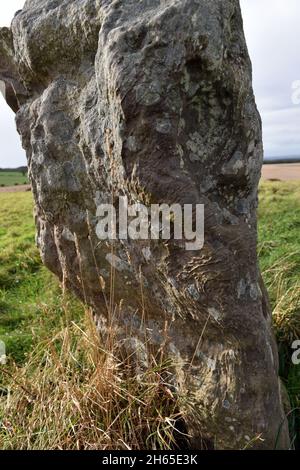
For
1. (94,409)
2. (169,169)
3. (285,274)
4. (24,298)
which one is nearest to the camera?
(169,169)

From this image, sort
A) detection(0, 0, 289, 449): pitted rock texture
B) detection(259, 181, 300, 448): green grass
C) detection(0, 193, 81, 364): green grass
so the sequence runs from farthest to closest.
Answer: detection(0, 193, 81, 364): green grass, detection(259, 181, 300, 448): green grass, detection(0, 0, 289, 449): pitted rock texture

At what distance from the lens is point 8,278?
5.89m

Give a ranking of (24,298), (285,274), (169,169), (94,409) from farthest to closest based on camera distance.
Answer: (24,298), (285,274), (94,409), (169,169)

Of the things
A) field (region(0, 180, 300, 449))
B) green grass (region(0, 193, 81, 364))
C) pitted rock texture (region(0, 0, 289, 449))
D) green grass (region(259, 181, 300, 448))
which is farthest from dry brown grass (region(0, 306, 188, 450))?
green grass (region(259, 181, 300, 448))

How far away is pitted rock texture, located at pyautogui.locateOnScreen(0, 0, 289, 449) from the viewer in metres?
2.31

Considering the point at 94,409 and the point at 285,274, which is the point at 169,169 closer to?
the point at 94,409

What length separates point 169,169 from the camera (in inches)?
91.8

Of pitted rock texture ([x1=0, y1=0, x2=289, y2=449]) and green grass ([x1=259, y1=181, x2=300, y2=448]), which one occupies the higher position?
pitted rock texture ([x1=0, y1=0, x2=289, y2=449])

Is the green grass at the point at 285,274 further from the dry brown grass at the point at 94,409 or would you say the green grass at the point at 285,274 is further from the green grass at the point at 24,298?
the green grass at the point at 24,298

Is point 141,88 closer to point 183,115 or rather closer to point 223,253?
point 183,115

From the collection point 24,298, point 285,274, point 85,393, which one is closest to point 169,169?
point 85,393

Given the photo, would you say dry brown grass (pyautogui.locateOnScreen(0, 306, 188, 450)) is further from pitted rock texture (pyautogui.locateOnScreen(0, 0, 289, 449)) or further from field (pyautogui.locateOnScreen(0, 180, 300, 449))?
pitted rock texture (pyautogui.locateOnScreen(0, 0, 289, 449))

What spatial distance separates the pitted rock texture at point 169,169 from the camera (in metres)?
2.31

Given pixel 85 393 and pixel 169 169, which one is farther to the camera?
pixel 85 393
